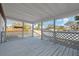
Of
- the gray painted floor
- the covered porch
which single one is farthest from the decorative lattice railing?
the gray painted floor

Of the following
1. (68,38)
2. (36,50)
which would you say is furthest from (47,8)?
(68,38)

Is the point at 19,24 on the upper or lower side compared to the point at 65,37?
upper

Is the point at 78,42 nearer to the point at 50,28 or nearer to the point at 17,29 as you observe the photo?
the point at 50,28

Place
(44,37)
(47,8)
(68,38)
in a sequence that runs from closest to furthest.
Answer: (47,8)
(68,38)
(44,37)

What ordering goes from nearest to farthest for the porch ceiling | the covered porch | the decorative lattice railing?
the porch ceiling
the covered porch
the decorative lattice railing

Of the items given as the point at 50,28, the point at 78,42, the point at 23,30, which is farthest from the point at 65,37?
the point at 23,30

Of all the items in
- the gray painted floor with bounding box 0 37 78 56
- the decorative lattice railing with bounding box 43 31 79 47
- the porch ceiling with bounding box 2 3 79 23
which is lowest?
the gray painted floor with bounding box 0 37 78 56

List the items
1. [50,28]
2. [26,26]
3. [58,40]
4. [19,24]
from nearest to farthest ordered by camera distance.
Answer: [58,40] < [50,28] < [19,24] < [26,26]

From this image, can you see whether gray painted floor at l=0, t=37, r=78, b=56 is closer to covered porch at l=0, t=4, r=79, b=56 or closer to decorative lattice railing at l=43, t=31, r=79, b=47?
covered porch at l=0, t=4, r=79, b=56

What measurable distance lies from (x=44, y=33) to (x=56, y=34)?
314 centimetres

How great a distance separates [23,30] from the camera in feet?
42.6

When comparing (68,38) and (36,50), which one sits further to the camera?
(68,38)

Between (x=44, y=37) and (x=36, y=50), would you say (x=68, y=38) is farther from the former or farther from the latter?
(x=44, y=37)

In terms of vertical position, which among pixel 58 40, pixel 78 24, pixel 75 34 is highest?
pixel 78 24
